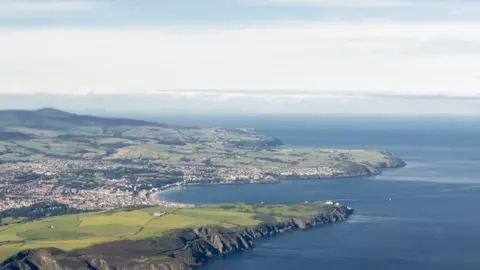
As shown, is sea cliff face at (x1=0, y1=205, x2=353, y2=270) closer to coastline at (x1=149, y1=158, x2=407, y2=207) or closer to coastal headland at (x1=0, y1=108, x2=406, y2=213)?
coastal headland at (x1=0, y1=108, x2=406, y2=213)

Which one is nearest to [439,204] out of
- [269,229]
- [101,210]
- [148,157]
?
[269,229]

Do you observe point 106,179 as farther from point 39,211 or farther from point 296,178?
point 39,211

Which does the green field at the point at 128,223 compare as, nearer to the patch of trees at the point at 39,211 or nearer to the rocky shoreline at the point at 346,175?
the patch of trees at the point at 39,211

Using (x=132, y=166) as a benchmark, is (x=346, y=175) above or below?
above

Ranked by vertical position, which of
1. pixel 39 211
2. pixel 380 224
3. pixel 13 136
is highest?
pixel 13 136

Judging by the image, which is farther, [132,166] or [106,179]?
[132,166]

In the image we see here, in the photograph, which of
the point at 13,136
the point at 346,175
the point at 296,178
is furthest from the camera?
the point at 13,136

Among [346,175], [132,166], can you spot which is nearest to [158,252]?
[346,175]
